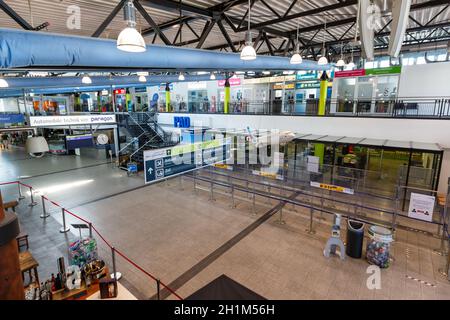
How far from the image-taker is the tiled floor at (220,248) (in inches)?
206

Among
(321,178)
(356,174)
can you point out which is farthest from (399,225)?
(321,178)

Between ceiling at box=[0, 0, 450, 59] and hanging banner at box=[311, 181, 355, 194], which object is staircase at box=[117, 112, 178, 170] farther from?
hanging banner at box=[311, 181, 355, 194]

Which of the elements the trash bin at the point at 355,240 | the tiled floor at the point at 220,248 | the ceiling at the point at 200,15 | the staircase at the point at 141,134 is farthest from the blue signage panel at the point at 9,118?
the trash bin at the point at 355,240

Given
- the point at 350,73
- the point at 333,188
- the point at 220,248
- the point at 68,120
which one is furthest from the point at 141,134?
the point at 350,73

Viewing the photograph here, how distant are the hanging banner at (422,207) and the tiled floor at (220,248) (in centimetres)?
99

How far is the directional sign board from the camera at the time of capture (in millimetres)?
8117

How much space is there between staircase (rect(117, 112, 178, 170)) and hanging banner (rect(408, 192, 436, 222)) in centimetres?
1308

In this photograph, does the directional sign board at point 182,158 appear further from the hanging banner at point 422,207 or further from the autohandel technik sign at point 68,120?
the hanging banner at point 422,207

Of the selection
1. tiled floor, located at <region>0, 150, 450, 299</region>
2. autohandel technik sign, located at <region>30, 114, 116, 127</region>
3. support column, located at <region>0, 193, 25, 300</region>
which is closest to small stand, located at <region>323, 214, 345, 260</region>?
tiled floor, located at <region>0, 150, 450, 299</region>

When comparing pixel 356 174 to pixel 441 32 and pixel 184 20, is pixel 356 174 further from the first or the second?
pixel 441 32

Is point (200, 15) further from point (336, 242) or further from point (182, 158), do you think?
point (336, 242)

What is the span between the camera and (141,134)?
56.5 ft

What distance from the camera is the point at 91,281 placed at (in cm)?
427

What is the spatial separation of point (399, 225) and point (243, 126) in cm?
840
